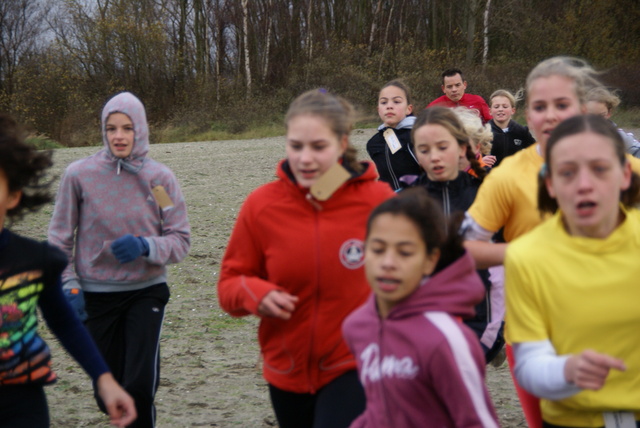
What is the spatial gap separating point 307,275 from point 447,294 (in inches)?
29.4

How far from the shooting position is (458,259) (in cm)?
270

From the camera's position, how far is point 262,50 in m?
42.9

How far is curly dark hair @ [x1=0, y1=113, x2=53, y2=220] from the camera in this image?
3.04m

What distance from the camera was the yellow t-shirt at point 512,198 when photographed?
337cm

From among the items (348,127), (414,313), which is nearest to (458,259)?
(414,313)

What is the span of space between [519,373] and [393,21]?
44.3 meters

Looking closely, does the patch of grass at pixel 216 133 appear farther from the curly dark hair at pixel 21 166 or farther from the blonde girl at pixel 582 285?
the blonde girl at pixel 582 285

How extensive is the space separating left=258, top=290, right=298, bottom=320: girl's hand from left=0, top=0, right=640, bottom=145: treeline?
3251 centimetres

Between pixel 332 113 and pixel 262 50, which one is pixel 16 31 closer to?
pixel 262 50

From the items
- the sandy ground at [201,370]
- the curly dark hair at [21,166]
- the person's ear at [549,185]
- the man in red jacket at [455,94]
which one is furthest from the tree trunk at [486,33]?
the person's ear at [549,185]

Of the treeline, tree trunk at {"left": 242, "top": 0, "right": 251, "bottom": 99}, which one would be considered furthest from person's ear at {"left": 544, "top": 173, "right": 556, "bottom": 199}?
tree trunk at {"left": 242, "top": 0, "right": 251, "bottom": 99}

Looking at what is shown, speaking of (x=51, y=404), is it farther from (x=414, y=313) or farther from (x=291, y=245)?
(x=414, y=313)

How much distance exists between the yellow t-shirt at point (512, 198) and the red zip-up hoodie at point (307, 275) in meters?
0.45

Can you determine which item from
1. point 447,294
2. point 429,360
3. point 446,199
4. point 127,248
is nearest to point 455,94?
point 446,199
